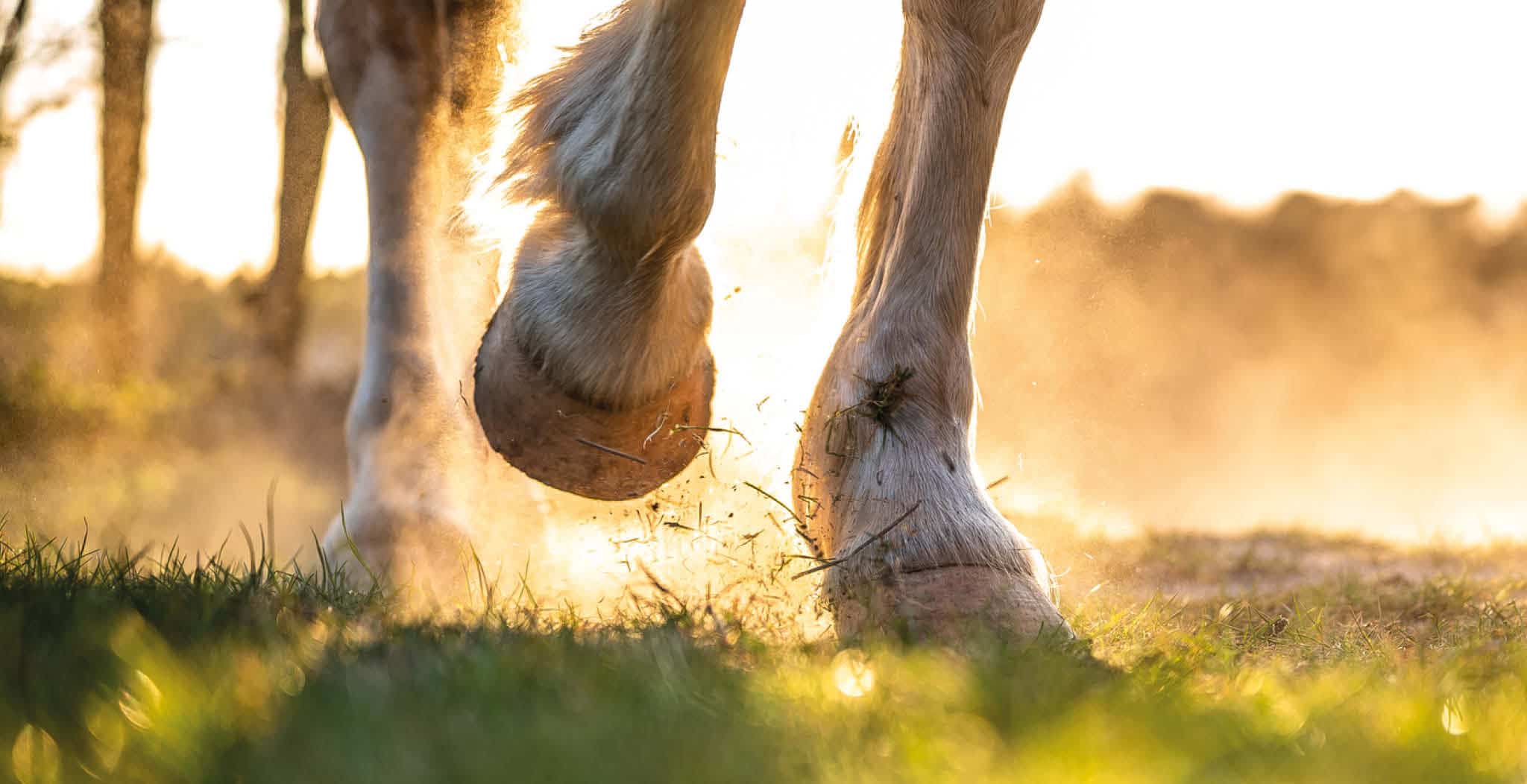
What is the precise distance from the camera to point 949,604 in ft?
4.88

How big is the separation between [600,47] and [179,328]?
4.83 meters

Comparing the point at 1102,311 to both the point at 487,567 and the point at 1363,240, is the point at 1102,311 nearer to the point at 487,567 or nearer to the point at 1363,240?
the point at 487,567

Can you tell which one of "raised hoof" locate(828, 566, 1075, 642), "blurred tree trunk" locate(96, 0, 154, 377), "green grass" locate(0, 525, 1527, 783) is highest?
"blurred tree trunk" locate(96, 0, 154, 377)

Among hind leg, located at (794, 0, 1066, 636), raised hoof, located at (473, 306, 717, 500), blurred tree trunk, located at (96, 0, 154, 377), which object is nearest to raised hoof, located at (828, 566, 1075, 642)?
hind leg, located at (794, 0, 1066, 636)

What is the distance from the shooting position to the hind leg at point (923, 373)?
5.16 feet

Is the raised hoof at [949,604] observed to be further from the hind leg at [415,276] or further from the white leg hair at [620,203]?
the hind leg at [415,276]

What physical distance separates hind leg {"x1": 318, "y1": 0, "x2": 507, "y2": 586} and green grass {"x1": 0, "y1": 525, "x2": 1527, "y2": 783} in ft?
2.32

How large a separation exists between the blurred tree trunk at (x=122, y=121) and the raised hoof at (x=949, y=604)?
358 cm

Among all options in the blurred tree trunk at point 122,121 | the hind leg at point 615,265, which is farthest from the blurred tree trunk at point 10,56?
the hind leg at point 615,265

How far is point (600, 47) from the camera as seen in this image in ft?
6.36

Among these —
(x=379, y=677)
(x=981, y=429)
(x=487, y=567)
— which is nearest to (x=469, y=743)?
(x=379, y=677)

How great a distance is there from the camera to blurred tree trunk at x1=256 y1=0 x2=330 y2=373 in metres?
4.08

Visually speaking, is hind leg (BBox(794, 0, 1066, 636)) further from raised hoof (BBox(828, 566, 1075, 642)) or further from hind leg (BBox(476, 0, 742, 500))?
hind leg (BBox(476, 0, 742, 500))

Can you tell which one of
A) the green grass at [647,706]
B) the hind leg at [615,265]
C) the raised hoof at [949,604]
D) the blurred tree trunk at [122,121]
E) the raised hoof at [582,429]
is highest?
the blurred tree trunk at [122,121]
